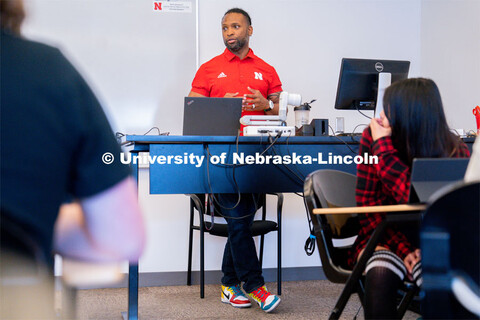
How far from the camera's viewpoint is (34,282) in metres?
0.48

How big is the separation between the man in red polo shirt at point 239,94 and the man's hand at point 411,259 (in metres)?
1.21

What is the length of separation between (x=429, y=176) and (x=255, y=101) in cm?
165

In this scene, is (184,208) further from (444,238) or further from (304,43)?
(444,238)

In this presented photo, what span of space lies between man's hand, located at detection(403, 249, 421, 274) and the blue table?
899 millimetres

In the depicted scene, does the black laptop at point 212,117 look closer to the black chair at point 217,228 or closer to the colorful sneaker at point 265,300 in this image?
the black chair at point 217,228

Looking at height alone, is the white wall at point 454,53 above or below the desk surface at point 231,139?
above

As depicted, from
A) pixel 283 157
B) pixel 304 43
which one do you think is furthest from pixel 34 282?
pixel 304 43

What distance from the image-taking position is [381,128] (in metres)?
1.88

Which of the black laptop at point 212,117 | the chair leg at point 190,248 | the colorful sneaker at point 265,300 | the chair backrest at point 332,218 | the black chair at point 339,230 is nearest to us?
the black chair at point 339,230

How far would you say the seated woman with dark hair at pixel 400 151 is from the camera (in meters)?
1.76

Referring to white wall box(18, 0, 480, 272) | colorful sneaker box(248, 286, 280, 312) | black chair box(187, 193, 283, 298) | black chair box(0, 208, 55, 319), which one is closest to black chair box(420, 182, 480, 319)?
black chair box(0, 208, 55, 319)

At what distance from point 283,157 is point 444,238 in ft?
4.50

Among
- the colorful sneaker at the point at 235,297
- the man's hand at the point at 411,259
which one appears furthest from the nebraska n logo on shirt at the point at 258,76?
the man's hand at the point at 411,259

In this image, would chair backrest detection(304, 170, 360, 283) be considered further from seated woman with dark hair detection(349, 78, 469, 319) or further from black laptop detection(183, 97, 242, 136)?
black laptop detection(183, 97, 242, 136)
